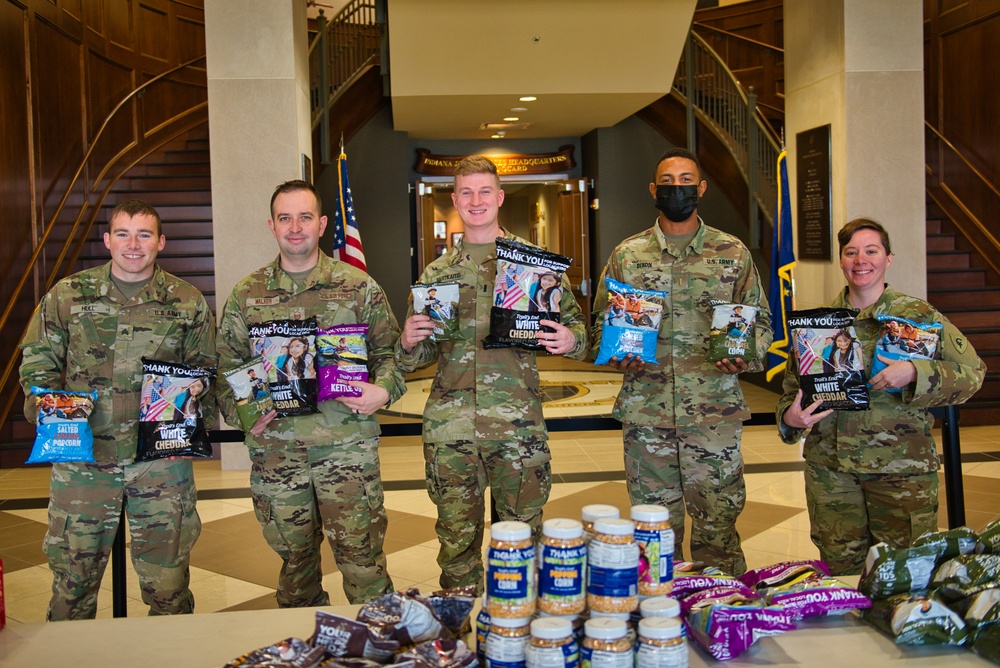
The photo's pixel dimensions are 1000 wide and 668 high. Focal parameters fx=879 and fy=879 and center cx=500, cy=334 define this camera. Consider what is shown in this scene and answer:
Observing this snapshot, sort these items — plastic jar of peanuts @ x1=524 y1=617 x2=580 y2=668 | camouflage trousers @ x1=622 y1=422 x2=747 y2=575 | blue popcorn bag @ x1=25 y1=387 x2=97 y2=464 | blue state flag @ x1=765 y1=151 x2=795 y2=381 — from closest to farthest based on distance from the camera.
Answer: plastic jar of peanuts @ x1=524 y1=617 x2=580 y2=668 < blue popcorn bag @ x1=25 y1=387 x2=97 y2=464 < camouflage trousers @ x1=622 y1=422 x2=747 y2=575 < blue state flag @ x1=765 y1=151 x2=795 y2=381

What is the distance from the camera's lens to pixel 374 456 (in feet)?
9.29

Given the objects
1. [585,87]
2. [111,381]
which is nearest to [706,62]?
[585,87]

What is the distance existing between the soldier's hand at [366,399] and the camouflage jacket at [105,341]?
1.55 feet

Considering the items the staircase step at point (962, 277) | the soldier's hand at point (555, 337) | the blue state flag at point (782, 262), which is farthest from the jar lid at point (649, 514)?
the staircase step at point (962, 277)

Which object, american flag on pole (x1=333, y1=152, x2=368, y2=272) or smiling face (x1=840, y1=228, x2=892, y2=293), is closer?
smiling face (x1=840, y1=228, x2=892, y2=293)

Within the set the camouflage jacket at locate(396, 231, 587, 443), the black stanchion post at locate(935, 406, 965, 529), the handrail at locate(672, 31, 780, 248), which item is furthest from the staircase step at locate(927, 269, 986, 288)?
the camouflage jacket at locate(396, 231, 587, 443)

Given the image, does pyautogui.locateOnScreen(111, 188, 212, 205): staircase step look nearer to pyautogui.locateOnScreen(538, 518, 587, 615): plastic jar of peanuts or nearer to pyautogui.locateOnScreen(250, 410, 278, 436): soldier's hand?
pyautogui.locateOnScreen(250, 410, 278, 436): soldier's hand

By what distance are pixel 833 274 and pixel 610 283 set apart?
3.87m

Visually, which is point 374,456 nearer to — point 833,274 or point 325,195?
point 833,274

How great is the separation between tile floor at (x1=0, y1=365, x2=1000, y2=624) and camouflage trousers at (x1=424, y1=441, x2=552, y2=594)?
1.06 meters

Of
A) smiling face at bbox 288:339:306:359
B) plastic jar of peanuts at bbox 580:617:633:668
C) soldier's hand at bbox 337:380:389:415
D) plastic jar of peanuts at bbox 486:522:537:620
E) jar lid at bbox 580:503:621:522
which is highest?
smiling face at bbox 288:339:306:359

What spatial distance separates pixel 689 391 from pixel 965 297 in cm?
666

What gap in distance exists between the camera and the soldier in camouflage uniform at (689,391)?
2914mm

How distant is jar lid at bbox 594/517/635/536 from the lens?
1468 millimetres
